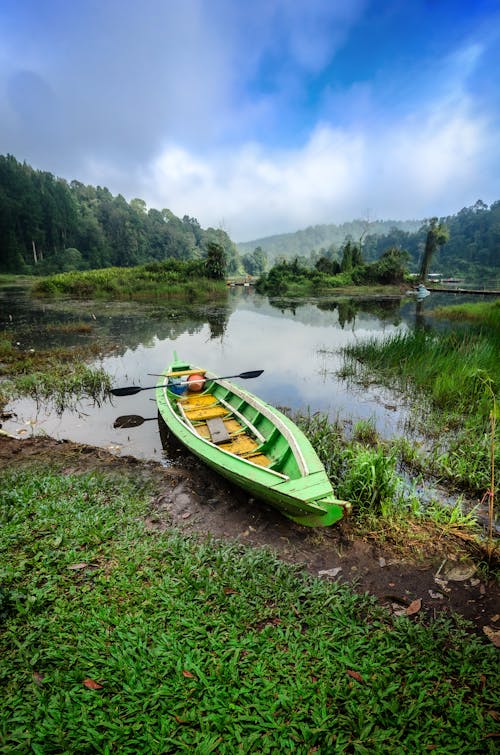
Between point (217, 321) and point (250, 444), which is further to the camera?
point (217, 321)

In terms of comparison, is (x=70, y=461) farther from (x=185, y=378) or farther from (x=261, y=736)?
(x=261, y=736)

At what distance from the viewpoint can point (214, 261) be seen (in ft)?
113

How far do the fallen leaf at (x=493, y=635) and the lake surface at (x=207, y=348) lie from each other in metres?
3.68

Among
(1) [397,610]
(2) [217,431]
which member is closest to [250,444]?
(2) [217,431]

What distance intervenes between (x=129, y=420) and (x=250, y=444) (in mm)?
2819

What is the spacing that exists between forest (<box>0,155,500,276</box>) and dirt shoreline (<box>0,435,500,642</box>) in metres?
36.4

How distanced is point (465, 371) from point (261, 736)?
7.09 metres

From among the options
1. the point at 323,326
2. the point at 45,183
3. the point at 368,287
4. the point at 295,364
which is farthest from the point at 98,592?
the point at 45,183

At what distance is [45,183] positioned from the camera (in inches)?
2464

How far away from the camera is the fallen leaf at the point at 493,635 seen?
2.37m

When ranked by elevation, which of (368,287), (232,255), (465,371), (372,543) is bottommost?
(372,543)

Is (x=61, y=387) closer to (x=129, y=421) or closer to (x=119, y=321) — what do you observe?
(x=129, y=421)

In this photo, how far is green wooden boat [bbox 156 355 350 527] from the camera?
338cm

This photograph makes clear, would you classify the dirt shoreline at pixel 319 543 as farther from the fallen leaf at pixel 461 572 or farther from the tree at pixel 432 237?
A: the tree at pixel 432 237
